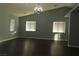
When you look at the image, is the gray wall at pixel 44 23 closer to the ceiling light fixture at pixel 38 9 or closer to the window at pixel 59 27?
the window at pixel 59 27

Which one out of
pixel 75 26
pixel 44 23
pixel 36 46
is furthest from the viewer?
pixel 75 26

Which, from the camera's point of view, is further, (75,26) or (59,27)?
(75,26)

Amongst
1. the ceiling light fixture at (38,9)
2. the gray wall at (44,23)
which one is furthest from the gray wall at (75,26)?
the ceiling light fixture at (38,9)

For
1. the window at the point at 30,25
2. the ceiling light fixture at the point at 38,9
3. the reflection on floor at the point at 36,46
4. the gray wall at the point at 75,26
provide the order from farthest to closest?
the gray wall at the point at 75,26 < the window at the point at 30,25 < the reflection on floor at the point at 36,46 < the ceiling light fixture at the point at 38,9

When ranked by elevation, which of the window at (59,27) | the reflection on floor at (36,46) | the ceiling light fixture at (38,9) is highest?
the ceiling light fixture at (38,9)

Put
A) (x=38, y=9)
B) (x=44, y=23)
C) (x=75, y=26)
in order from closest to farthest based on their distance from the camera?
(x=38, y=9) < (x=44, y=23) < (x=75, y=26)

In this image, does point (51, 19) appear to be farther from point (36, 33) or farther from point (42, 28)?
point (36, 33)

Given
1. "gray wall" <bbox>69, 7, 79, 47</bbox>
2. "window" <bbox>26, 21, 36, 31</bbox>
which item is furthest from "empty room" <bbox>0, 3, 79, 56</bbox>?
"gray wall" <bbox>69, 7, 79, 47</bbox>

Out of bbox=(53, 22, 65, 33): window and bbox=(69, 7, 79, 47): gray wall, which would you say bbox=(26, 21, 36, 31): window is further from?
bbox=(69, 7, 79, 47): gray wall

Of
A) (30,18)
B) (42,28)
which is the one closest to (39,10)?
(30,18)

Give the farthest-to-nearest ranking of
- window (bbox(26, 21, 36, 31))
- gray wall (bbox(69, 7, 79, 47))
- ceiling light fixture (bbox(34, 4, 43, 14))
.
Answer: gray wall (bbox(69, 7, 79, 47)) < window (bbox(26, 21, 36, 31)) < ceiling light fixture (bbox(34, 4, 43, 14))

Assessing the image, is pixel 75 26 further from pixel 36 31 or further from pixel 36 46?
pixel 36 46

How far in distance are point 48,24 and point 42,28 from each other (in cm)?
16

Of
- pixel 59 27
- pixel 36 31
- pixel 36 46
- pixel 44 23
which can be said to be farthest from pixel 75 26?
pixel 36 46
